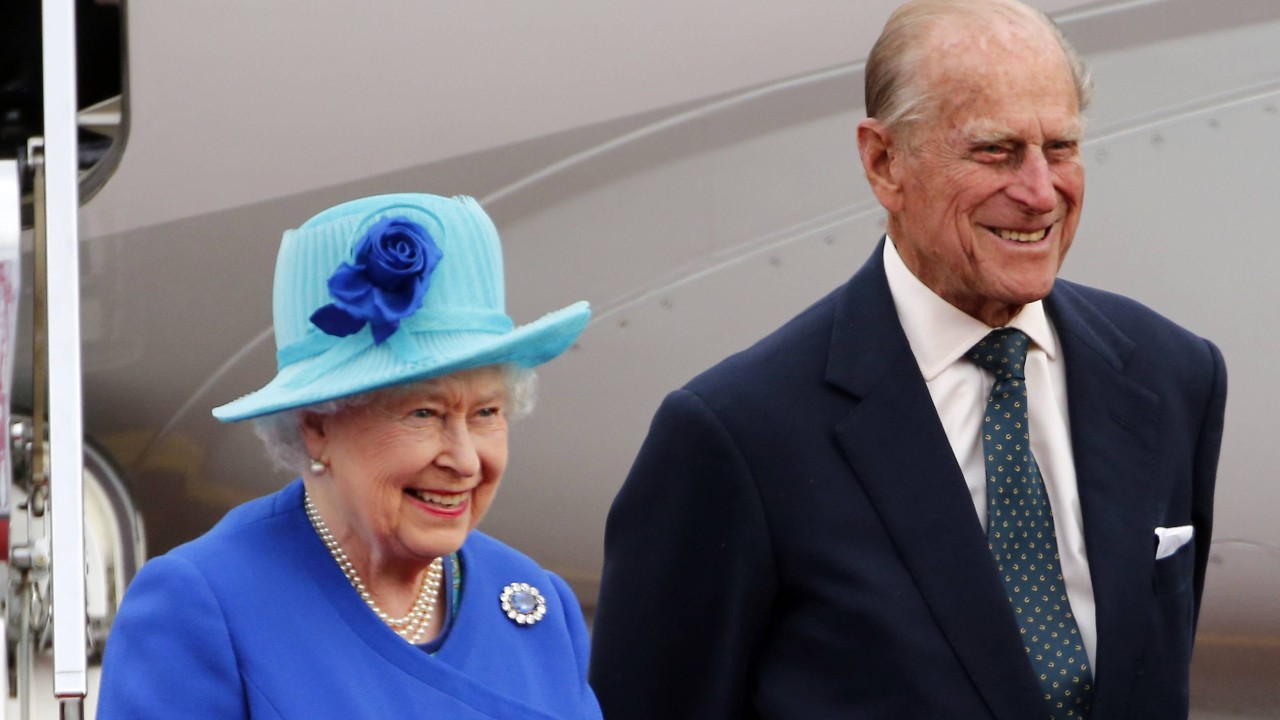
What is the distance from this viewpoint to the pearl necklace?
193 centimetres

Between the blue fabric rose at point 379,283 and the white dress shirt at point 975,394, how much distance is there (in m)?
0.74

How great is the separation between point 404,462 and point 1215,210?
2454 millimetres

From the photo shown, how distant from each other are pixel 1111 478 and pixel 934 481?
23 centimetres

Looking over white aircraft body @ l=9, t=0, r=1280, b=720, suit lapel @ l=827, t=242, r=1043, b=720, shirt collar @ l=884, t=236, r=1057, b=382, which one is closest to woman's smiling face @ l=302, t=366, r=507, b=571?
suit lapel @ l=827, t=242, r=1043, b=720

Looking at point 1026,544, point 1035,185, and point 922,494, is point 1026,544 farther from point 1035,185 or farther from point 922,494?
point 1035,185

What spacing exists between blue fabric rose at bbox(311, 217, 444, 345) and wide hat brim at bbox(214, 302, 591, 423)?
2cm

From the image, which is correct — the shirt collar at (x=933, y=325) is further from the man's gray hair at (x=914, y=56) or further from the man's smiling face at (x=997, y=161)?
the man's gray hair at (x=914, y=56)

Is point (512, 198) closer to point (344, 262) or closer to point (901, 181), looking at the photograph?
point (901, 181)

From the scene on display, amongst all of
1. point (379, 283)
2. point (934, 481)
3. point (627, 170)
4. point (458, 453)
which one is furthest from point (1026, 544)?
point (627, 170)

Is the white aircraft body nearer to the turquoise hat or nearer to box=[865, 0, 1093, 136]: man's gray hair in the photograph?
box=[865, 0, 1093, 136]: man's gray hair

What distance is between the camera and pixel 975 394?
2.36 meters

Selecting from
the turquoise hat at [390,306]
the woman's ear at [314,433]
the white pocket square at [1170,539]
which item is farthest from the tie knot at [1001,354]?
the woman's ear at [314,433]

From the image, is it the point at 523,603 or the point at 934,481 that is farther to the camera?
the point at 934,481

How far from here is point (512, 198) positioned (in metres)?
3.91
